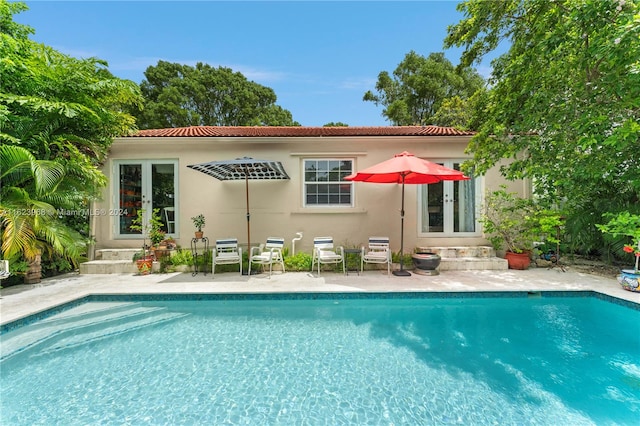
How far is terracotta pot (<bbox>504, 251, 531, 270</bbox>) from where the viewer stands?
7992 mm

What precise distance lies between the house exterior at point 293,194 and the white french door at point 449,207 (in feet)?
0.11

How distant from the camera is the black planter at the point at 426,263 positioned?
7395 mm

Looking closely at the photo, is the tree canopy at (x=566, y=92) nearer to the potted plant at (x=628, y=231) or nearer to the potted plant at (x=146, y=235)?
the potted plant at (x=628, y=231)

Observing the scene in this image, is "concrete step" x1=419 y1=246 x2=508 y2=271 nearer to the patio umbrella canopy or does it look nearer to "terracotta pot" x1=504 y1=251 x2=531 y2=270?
"terracotta pot" x1=504 y1=251 x2=531 y2=270

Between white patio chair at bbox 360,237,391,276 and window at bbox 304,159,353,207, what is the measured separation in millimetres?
1577

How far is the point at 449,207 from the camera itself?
29.7 feet

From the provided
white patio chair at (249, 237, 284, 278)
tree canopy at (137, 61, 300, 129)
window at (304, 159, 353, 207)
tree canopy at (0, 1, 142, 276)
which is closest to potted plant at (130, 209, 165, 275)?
tree canopy at (0, 1, 142, 276)

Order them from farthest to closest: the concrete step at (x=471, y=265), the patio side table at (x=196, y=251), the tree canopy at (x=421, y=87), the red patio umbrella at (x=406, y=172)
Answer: the tree canopy at (x=421, y=87) → the concrete step at (x=471, y=265) → the patio side table at (x=196, y=251) → the red patio umbrella at (x=406, y=172)

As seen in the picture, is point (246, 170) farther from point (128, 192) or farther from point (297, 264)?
point (128, 192)

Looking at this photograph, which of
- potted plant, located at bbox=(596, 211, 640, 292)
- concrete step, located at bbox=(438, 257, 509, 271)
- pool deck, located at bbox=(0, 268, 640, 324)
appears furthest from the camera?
concrete step, located at bbox=(438, 257, 509, 271)

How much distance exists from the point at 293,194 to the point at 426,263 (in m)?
4.53

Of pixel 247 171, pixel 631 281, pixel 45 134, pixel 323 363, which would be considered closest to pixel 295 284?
pixel 323 363

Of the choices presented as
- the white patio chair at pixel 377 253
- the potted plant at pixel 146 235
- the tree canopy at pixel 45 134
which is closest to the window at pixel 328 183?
the white patio chair at pixel 377 253

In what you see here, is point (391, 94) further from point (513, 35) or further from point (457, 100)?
point (513, 35)
